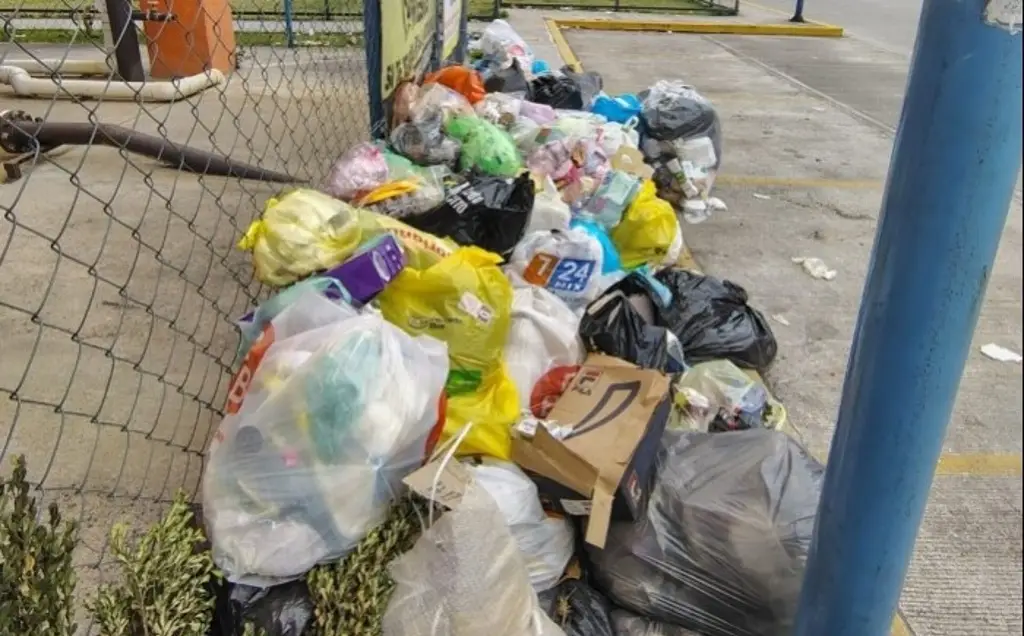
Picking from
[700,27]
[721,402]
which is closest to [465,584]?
[721,402]

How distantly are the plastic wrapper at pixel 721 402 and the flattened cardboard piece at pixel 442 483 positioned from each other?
104 cm

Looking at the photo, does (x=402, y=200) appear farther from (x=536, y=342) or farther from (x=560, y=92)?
(x=560, y=92)

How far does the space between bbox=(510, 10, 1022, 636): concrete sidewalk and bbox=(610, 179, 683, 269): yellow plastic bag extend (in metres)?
0.45

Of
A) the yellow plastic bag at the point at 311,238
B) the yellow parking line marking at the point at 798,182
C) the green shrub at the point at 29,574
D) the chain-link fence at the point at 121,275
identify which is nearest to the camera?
the green shrub at the point at 29,574

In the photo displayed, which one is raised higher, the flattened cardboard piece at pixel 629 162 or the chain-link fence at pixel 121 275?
the flattened cardboard piece at pixel 629 162

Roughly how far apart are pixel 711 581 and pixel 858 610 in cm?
55

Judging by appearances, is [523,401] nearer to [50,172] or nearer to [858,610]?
[858,610]

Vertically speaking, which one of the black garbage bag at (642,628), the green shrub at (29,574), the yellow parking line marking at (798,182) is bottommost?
the black garbage bag at (642,628)

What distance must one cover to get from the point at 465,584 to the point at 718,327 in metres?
1.89

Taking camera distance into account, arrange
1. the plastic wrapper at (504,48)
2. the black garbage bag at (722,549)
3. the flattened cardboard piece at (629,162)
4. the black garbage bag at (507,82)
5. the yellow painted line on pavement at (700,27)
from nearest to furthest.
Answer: the black garbage bag at (722,549)
the flattened cardboard piece at (629,162)
the black garbage bag at (507,82)
the plastic wrapper at (504,48)
the yellow painted line on pavement at (700,27)

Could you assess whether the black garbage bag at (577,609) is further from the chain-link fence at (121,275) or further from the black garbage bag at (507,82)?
the black garbage bag at (507,82)

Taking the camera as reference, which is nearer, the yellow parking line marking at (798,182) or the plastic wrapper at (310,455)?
the plastic wrapper at (310,455)

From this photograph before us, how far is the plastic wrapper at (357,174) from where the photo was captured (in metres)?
3.45

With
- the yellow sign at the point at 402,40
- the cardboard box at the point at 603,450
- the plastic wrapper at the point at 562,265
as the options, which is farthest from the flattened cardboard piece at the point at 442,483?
the yellow sign at the point at 402,40
